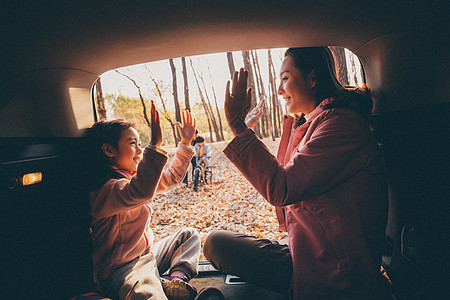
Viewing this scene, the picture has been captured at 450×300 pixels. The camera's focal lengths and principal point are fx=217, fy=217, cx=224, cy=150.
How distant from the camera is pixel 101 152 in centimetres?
160

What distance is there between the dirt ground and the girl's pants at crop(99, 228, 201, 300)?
82.2 inches

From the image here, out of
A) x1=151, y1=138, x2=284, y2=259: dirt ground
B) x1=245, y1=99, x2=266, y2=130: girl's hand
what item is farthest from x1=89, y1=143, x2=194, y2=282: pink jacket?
x1=151, y1=138, x2=284, y2=259: dirt ground

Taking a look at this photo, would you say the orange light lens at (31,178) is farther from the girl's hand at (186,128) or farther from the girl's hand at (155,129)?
the girl's hand at (186,128)

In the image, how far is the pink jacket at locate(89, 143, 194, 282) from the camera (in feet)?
4.33

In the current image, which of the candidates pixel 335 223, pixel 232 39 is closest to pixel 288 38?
pixel 232 39

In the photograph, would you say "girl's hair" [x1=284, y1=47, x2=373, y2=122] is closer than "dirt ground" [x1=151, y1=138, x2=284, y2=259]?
Yes

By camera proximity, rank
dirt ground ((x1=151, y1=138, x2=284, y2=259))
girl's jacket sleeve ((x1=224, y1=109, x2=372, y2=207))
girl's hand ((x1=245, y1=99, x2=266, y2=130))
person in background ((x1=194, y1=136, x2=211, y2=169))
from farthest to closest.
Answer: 1. person in background ((x1=194, y1=136, x2=211, y2=169))
2. dirt ground ((x1=151, y1=138, x2=284, y2=259))
3. girl's hand ((x1=245, y1=99, x2=266, y2=130))
4. girl's jacket sleeve ((x1=224, y1=109, x2=372, y2=207))

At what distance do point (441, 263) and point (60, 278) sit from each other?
2.22 meters

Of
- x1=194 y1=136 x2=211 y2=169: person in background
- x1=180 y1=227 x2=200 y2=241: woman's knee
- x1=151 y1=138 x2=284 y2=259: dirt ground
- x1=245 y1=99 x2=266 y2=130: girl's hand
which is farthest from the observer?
x1=194 y1=136 x2=211 y2=169: person in background

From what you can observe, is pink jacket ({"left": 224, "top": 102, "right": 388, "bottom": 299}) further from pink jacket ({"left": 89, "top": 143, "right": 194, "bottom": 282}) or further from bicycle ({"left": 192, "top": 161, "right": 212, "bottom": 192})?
bicycle ({"left": 192, "top": 161, "right": 212, "bottom": 192})

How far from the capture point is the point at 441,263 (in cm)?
125

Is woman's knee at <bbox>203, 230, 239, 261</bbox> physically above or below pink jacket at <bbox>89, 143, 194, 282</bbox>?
below

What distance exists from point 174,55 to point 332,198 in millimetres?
1548

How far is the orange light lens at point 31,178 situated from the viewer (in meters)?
1.10
